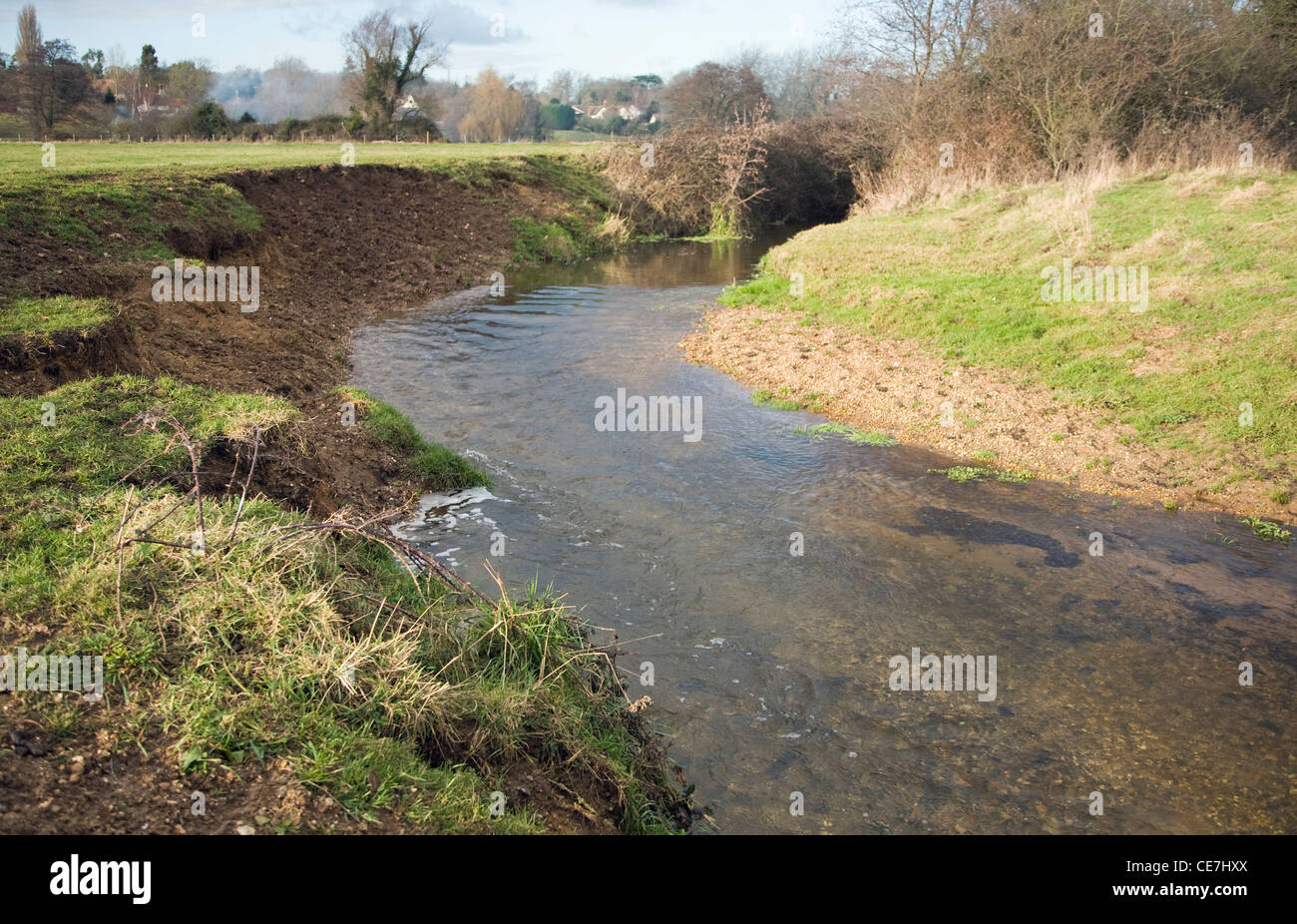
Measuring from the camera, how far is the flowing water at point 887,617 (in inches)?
191

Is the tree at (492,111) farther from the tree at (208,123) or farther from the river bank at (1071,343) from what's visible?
the river bank at (1071,343)

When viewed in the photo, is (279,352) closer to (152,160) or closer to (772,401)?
(772,401)

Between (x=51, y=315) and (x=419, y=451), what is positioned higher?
(x=51, y=315)

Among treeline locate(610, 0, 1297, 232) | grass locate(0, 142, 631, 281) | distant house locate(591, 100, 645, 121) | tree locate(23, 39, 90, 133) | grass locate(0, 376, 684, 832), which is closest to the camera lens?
grass locate(0, 376, 684, 832)

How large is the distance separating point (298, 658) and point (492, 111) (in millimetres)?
68462

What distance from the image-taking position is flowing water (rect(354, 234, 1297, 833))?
4855 mm

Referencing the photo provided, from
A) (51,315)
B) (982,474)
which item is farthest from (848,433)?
(51,315)

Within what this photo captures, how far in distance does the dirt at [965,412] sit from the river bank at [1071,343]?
0.03m

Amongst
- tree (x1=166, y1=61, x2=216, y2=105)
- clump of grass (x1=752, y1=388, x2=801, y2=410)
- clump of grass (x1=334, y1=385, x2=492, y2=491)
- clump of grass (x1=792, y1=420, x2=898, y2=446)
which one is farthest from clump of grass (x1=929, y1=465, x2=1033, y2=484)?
tree (x1=166, y1=61, x2=216, y2=105)

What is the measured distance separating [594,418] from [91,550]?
7.22 meters

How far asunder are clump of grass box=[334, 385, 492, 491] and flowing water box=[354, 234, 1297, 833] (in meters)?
0.27

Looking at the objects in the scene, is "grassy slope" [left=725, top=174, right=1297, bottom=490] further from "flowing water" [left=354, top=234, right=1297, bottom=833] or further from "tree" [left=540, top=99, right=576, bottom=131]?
"tree" [left=540, top=99, right=576, bottom=131]

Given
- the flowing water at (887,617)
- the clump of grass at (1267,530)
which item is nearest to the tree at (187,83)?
the flowing water at (887,617)

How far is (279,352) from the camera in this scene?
12172 mm
